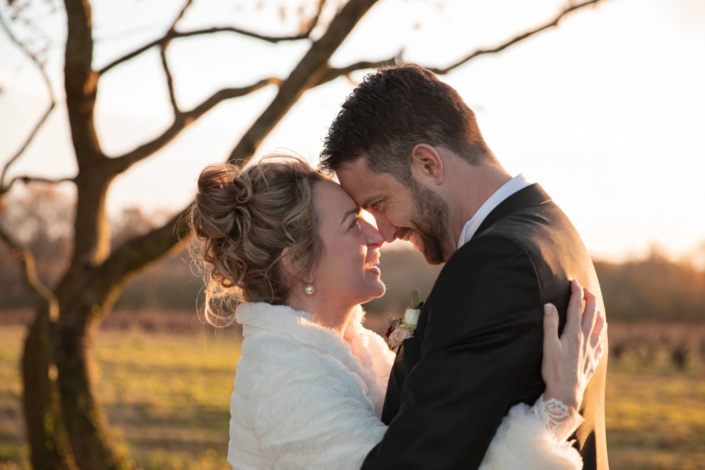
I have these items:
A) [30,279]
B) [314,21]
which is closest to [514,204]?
[314,21]

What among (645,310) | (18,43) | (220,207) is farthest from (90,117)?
(645,310)

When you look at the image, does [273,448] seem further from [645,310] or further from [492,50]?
[645,310]

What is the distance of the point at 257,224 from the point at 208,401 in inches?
398

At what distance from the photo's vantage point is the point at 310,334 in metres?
2.61

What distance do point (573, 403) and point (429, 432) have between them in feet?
1.59

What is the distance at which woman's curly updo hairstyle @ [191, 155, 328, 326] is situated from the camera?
109 inches

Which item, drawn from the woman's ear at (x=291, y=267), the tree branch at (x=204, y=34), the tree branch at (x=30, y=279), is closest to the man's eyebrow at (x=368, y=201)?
the woman's ear at (x=291, y=267)

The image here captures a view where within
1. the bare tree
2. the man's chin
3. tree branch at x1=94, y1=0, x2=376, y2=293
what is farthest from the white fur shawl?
the bare tree

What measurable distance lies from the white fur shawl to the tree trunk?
13.0ft

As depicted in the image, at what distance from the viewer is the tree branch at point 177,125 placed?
5535 mm

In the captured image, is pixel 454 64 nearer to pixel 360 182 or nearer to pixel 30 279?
pixel 360 182

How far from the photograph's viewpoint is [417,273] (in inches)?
918

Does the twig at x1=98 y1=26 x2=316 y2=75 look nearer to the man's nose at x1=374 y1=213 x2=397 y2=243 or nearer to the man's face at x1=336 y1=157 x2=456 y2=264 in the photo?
the man's face at x1=336 y1=157 x2=456 y2=264

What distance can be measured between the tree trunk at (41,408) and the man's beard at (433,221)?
451cm
